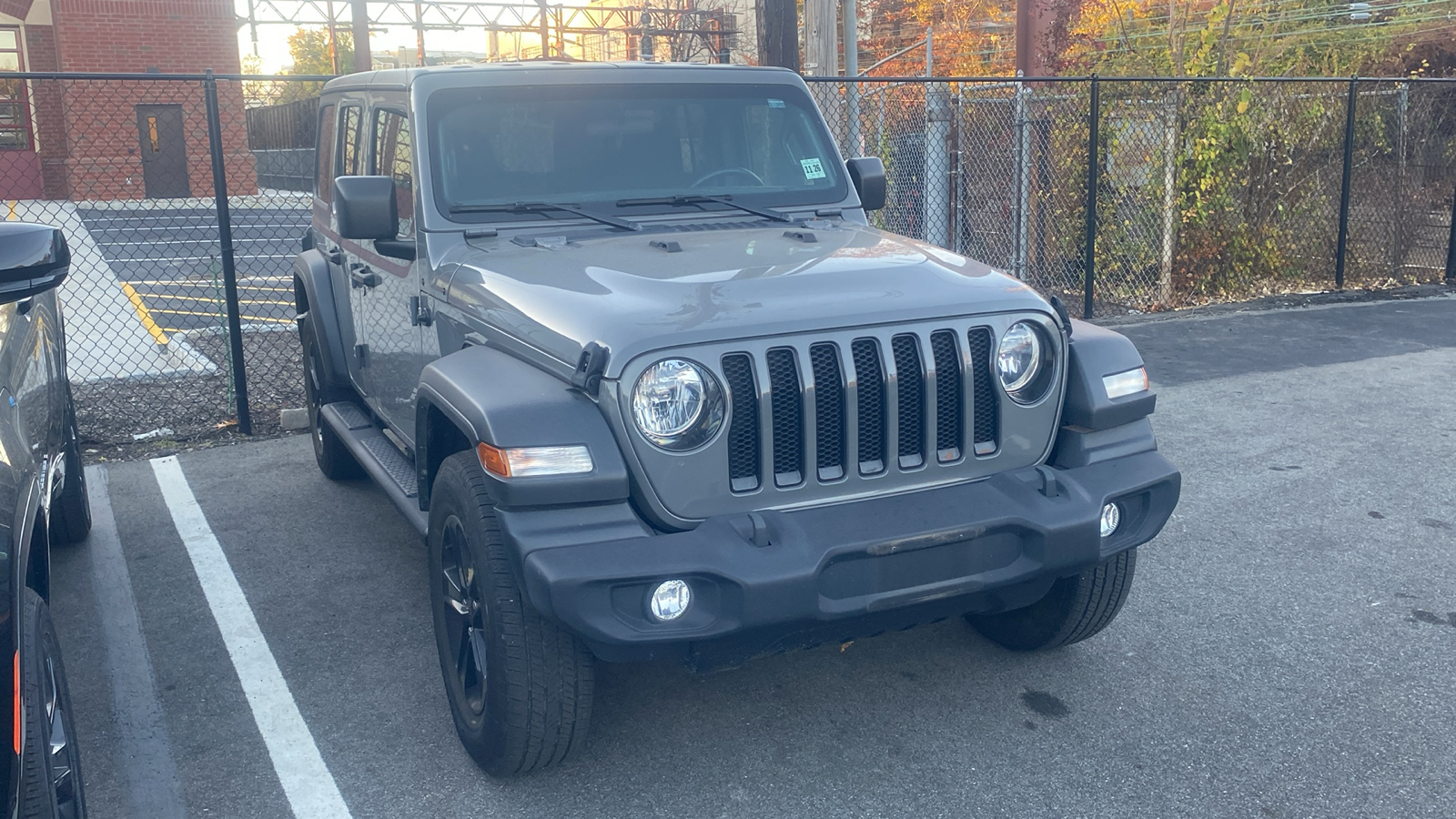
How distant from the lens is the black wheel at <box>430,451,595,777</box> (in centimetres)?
311

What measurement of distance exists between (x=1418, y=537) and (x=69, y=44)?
28.7 metres

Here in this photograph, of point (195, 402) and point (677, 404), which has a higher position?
point (677, 404)

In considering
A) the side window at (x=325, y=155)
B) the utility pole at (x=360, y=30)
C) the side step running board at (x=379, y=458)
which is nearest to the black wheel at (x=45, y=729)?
the side step running board at (x=379, y=458)

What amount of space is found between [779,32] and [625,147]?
5015 mm

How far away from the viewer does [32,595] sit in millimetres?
2717

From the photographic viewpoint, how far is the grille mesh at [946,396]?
3.35 meters

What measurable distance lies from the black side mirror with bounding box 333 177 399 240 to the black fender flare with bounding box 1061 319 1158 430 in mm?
2256

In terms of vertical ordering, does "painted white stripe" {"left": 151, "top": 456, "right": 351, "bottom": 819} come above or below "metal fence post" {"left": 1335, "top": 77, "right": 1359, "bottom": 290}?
below

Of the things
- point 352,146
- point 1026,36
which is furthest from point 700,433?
point 1026,36

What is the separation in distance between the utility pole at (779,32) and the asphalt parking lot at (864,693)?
4710mm

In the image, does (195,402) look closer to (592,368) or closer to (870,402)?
(592,368)

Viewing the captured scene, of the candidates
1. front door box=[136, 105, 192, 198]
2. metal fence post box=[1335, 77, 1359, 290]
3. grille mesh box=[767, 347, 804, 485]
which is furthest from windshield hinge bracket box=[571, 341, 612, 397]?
front door box=[136, 105, 192, 198]

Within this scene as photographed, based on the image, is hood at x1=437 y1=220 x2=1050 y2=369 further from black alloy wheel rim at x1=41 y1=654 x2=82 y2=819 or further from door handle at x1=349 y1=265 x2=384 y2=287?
black alloy wheel rim at x1=41 y1=654 x2=82 y2=819

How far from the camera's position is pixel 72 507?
210 inches
